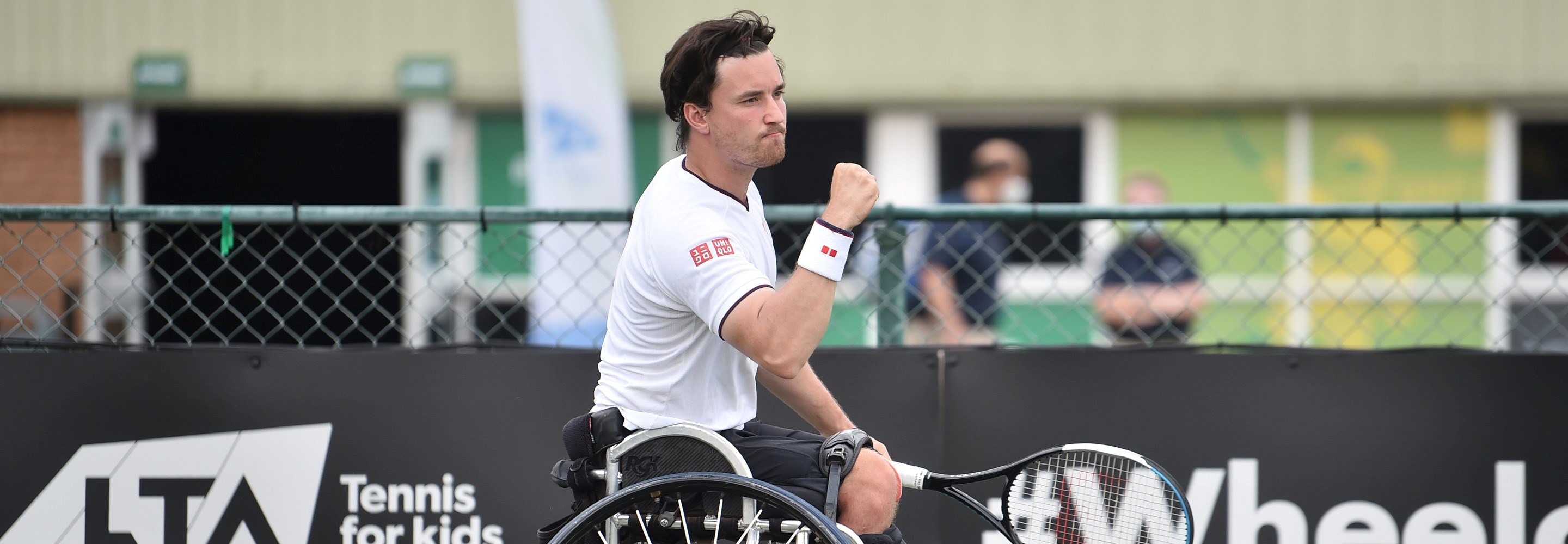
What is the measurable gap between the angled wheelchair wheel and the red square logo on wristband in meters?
0.41

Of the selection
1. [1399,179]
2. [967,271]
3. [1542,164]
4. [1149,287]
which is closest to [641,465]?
[967,271]

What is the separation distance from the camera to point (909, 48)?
8.96m

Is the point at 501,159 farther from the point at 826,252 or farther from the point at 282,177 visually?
the point at 826,252

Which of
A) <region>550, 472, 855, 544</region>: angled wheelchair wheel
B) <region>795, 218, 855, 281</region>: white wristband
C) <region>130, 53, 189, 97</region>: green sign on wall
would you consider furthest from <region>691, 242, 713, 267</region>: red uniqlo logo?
<region>130, 53, 189, 97</region>: green sign on wall

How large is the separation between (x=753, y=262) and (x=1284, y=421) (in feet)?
5.89

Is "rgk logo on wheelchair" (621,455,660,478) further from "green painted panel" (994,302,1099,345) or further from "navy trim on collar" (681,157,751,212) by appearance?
"green painted panel" (994,302,1099,345)

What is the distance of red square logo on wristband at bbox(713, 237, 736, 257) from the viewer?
2.43 metres

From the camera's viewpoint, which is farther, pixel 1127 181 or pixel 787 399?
pixel 1127 181

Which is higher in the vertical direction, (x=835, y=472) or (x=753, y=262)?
(x=753, y=262)

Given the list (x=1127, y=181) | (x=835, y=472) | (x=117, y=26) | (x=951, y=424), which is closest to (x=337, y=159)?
(x=117, y=26)

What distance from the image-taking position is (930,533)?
3629mm

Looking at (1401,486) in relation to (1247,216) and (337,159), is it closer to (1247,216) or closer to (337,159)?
(1247,216)

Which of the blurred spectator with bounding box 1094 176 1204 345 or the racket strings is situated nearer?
the racket strings

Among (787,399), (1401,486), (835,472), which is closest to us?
(835,472)
